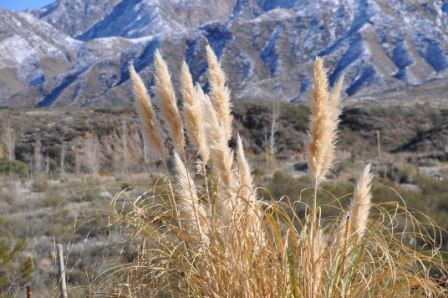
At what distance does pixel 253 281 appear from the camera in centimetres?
233

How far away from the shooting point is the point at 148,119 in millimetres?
2824

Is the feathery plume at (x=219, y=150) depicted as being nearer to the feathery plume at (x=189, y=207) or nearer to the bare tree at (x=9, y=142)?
the feathery plume at (x=189, y=207)

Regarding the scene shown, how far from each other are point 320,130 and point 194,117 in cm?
57

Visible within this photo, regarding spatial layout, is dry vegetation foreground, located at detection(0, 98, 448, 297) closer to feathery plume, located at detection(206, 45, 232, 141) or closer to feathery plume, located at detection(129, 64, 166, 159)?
feathery plume, located at detection(129, 64, 166, 159)

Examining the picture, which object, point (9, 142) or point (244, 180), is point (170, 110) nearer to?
point (244, 180)

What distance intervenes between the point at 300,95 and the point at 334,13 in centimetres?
3875

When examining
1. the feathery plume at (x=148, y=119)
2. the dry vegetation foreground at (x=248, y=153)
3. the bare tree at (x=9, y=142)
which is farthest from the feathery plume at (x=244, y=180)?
the bare tree at (x=9, y=142)

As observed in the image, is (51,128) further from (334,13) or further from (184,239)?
(334,13)

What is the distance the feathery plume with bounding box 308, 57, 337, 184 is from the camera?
8.45 ft

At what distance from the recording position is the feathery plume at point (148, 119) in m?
2.82

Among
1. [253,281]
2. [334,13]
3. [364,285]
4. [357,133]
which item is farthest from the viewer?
[334,13]

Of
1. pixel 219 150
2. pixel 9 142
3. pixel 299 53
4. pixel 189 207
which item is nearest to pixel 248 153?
pixel 9 142

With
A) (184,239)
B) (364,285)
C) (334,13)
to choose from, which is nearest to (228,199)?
(184,239)

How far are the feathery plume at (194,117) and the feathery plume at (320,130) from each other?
19.2 inches
